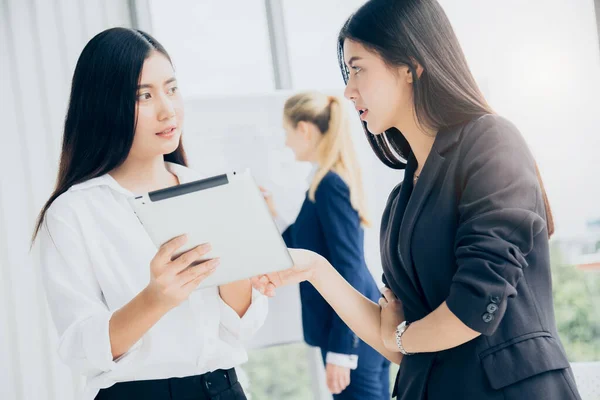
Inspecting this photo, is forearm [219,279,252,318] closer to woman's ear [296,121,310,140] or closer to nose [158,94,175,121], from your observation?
nose [158,94,175,121]

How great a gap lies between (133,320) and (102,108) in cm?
51

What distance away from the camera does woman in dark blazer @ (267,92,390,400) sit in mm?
2969

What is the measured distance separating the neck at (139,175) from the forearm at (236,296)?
30 cm

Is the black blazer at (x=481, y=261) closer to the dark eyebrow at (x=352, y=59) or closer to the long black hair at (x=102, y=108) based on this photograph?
the dark eyebrow at (x=352, y=59)

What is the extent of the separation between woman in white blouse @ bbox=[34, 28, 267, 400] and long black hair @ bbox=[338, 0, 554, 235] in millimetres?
530

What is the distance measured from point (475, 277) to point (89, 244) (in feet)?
2.68

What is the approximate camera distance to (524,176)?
1233 millimetres

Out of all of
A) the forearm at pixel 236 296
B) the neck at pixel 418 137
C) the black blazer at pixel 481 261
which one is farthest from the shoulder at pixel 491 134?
the forearm at pixel 236 296

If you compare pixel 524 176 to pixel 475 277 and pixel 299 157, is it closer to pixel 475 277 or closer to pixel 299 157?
pixel 475 277

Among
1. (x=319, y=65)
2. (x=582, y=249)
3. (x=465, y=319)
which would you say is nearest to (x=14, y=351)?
(x=319, y=65)

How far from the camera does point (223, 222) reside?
1.28 meters

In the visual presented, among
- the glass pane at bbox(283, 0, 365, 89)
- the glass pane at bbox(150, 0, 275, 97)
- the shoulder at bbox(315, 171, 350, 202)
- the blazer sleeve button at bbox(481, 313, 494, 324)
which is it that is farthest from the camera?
the glass pane at bbox(283, 0, 365, 89)

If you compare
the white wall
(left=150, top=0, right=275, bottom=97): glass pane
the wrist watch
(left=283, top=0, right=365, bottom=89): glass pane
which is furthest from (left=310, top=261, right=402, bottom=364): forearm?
(left=283, top=0, right=365, bottom=89): glass pane

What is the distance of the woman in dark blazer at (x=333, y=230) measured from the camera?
2969mm
